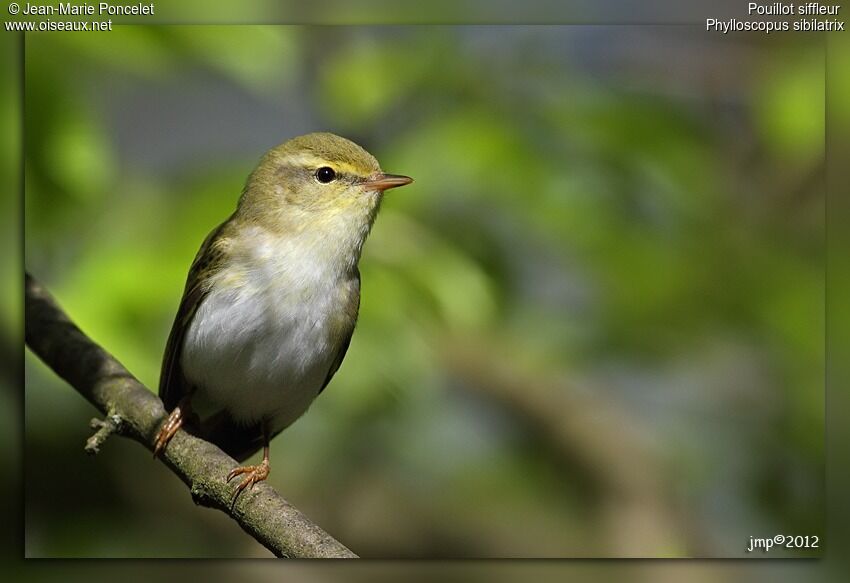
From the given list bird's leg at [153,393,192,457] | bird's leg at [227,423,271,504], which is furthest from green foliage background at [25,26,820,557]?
bird's leg at [227,423,271,504]

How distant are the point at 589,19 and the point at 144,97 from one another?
1.31m

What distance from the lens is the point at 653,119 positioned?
301 centimetres

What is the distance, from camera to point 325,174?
2.81 metres

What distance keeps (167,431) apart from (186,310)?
32 centimetres

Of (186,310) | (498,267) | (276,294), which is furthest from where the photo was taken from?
(498,267)

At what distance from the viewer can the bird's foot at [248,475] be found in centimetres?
258

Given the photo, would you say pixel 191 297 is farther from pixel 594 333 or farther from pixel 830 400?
pixel 830 400

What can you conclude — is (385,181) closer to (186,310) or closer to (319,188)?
(319,188)

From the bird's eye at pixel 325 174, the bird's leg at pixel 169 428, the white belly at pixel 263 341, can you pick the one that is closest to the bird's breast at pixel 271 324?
the white belly at pixel 263 341

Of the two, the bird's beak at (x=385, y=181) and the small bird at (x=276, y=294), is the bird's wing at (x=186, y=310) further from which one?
the bird's beak at (x=385, y=181)

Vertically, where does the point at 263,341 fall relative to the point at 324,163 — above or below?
below

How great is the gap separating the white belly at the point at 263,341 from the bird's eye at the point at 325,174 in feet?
1.04

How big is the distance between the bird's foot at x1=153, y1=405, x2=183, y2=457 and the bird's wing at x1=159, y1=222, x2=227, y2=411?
0.38 ft

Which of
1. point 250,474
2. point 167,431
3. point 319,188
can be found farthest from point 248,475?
point 319,188
